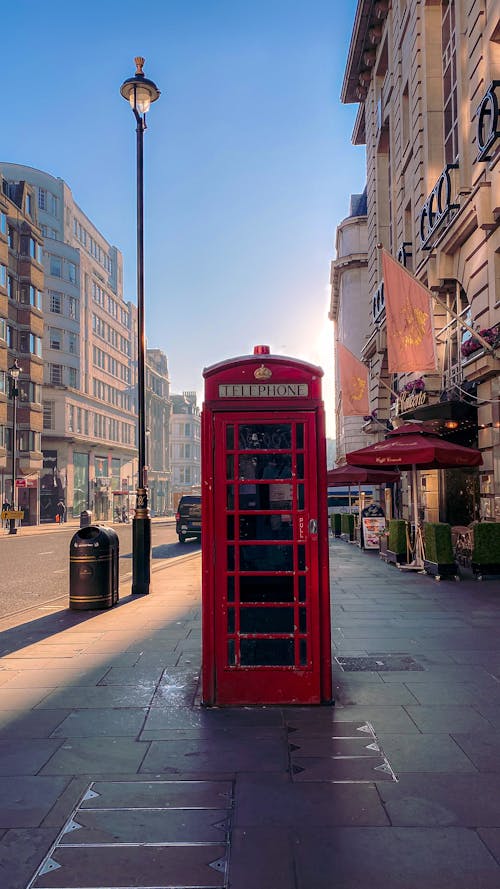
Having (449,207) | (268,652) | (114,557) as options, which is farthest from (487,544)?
(449,207)

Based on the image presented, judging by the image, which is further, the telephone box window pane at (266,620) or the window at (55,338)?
the window at (55,338)

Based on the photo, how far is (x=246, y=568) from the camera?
17.8 feet

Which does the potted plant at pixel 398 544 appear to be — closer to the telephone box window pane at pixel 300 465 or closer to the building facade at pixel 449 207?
the building facade at pixel 449 207

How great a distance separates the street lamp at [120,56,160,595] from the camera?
11.6 m

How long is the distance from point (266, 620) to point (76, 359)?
2549 inches

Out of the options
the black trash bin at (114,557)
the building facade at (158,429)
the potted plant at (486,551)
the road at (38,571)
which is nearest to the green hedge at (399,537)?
the potted plant at (486,551)

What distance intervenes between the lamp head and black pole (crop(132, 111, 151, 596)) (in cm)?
24

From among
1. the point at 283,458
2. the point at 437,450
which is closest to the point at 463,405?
the point at 437,450

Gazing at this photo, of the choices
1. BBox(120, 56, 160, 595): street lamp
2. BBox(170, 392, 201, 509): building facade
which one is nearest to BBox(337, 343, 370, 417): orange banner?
BBox(120, 56, 160, 595): street lamp

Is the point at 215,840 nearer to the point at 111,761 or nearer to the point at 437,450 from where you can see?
the point at 111,761

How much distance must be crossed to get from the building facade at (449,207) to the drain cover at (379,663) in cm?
853

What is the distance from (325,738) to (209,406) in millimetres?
2628

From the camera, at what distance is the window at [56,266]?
64.5 meters

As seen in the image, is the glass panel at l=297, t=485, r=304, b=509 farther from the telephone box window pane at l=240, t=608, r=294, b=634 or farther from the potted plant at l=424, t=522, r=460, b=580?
the potted plant at l=424, t=522, r=460, b=580
